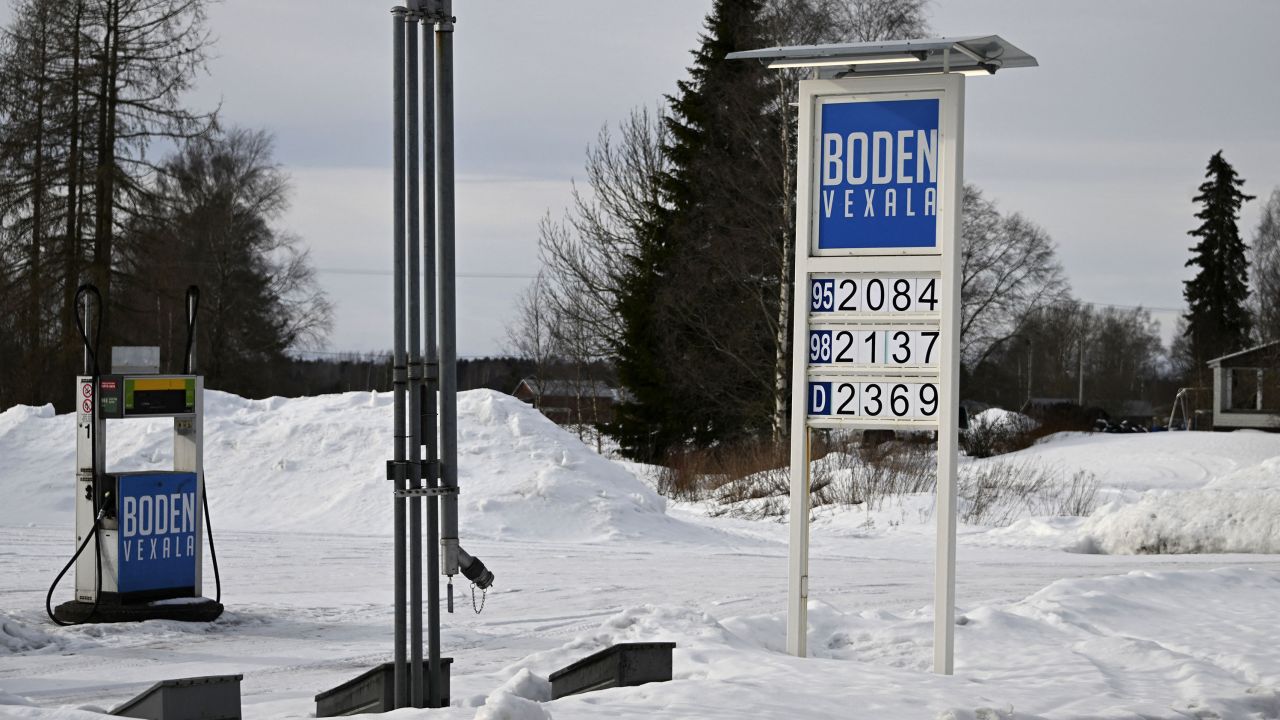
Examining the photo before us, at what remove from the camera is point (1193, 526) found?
16.4 metres

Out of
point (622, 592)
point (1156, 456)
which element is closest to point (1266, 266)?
point (1156, 456)

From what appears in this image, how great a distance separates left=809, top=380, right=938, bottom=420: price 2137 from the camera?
24.6 ft

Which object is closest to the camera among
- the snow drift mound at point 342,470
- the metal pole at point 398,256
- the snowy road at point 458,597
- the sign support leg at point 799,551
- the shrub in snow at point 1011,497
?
the metal pole at point 398,256

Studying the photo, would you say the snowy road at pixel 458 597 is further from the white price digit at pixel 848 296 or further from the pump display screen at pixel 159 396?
the white price digit at pixel 848 296

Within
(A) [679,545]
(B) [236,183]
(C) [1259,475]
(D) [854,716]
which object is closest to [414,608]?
(D) [854,716]

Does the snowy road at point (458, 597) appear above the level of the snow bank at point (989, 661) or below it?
below

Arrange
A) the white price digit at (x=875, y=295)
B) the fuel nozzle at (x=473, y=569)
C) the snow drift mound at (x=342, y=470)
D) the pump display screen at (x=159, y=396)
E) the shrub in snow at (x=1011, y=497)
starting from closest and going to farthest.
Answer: the fuel nozzle at (x=473, y=569) → the white price digit at (x=875, y=295) → the pump display screen at (x=159, y=396) → the snow drift mound at (x=342, y=470) → the shrub in snow at (x=1011, y=497)

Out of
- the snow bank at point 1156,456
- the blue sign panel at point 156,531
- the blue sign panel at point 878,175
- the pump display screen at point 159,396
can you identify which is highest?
the blue sign panel at point 878,175

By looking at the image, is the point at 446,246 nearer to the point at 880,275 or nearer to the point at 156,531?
the point at 880,275

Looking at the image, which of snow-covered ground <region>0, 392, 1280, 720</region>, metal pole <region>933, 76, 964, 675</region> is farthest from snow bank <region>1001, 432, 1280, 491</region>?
metal pole <region>933, 76, 964, 675</region>

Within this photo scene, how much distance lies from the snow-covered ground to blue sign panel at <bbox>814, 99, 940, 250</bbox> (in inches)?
90.3

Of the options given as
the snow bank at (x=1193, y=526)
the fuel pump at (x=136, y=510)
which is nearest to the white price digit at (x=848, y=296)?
the fuel pump at (x=136, y=510)

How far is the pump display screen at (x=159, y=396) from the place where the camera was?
9.92 metres

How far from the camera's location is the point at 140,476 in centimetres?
979
